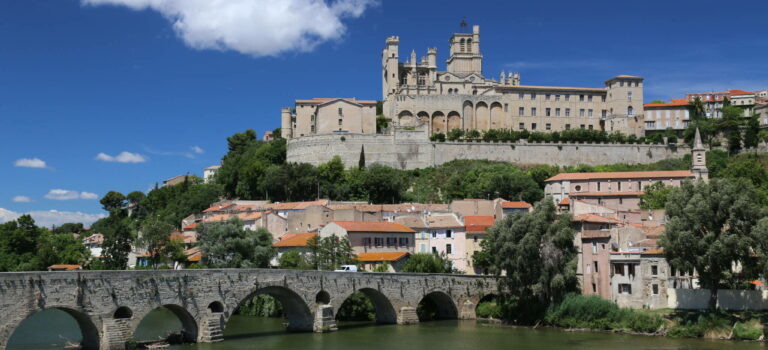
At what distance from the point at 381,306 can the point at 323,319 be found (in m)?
6.39

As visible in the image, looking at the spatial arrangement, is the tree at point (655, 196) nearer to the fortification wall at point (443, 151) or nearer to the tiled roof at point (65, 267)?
the fortification wall at point (443, 151)

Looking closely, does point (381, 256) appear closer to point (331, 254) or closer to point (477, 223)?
point (331, 254)

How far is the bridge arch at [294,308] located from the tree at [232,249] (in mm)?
8419

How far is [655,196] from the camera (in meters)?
69.6

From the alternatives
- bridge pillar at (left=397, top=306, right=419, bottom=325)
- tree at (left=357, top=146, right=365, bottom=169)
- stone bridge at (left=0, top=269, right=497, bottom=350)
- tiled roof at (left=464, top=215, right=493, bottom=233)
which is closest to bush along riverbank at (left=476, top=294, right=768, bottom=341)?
stone bridge at (left=0, top=269, right=497, bottom=350)

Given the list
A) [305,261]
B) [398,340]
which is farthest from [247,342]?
[305,261]

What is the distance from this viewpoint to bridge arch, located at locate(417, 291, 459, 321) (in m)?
54.9

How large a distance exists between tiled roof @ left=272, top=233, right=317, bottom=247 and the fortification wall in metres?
30.6

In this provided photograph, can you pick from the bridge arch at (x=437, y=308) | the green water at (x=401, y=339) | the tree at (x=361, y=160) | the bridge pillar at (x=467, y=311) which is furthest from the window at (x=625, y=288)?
the tree at (x=361, y=160)

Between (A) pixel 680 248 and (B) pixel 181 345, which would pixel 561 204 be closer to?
(A) pixel 680 248

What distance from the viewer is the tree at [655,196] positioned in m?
68.0

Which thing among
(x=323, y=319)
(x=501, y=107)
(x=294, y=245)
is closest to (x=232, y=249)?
(x=294, y=245)

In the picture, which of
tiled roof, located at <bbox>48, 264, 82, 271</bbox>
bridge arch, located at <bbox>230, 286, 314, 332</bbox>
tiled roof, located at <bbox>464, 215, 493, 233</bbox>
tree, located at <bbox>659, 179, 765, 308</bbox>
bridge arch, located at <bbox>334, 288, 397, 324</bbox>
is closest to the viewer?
tree, located at <bbox>659, 179, 765, 308</bbox>

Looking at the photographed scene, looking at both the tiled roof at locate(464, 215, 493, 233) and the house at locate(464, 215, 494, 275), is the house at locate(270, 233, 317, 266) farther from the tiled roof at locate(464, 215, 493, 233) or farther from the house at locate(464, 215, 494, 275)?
the tiled roof at locate(464, 215, 493, 233)
